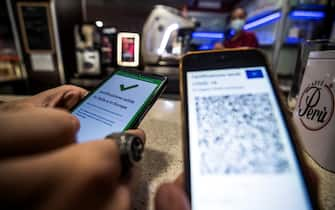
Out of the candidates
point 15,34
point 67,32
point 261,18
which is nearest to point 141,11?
point 67,32

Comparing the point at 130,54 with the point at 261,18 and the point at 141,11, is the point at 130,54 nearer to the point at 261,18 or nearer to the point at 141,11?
the point at 141,11

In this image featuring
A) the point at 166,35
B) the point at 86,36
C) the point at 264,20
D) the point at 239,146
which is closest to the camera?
the point at 239,146

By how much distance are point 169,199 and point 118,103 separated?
19 cm

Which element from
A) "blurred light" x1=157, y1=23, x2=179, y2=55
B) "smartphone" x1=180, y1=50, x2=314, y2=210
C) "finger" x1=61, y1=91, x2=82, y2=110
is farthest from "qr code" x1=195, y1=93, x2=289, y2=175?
"blurred light" x1=157, y1=23, x2=179, y2=55

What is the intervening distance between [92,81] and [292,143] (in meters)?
0.97

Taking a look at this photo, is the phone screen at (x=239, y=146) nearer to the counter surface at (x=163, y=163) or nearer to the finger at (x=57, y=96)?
the counter surface at (x=163, y=163)

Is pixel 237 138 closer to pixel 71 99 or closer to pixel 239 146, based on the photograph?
pixel 239 146

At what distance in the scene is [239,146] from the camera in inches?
9.3

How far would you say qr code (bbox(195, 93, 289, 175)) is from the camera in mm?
224

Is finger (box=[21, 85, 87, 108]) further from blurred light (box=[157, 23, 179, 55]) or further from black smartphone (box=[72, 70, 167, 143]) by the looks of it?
blurred light (box=[157, 23, 179, 55])

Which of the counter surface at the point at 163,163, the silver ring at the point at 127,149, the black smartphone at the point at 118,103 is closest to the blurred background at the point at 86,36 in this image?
the counter surface at the point at 163,163

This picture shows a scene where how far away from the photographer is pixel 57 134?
5.5 inches

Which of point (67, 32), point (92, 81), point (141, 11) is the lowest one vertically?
Result: point (92, 81)

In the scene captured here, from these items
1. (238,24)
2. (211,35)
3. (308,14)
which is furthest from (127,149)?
(211,35)
